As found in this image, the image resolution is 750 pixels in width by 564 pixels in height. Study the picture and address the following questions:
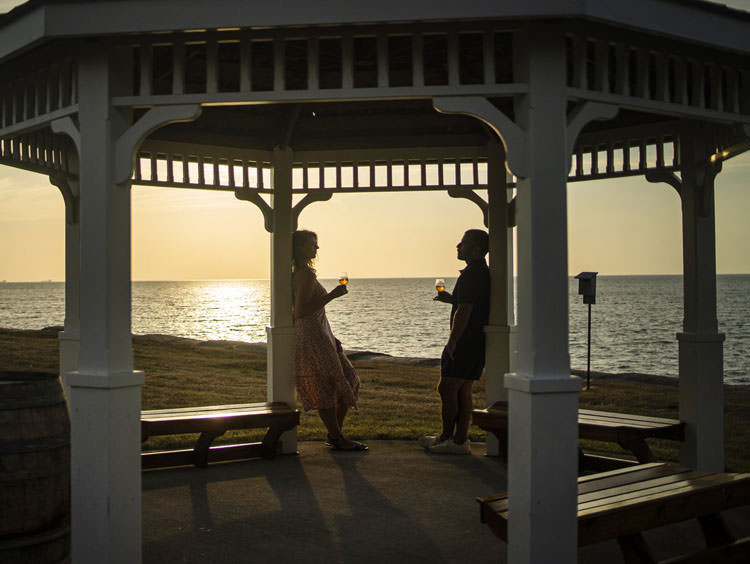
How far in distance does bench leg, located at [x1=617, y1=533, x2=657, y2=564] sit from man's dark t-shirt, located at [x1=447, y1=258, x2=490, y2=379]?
9.21ft

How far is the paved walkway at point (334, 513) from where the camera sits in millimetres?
4449

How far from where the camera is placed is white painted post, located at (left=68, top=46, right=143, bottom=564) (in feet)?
12.6

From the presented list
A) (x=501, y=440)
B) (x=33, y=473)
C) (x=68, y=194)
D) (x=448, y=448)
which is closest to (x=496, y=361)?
(x=501, y=440)

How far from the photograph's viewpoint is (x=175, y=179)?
6949mm

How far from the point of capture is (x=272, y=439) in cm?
671

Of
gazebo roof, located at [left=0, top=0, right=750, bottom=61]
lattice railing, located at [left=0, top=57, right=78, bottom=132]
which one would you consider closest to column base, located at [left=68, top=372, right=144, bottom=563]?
lattice railing, located at [left=0, top=57, right=78, bottom=132]

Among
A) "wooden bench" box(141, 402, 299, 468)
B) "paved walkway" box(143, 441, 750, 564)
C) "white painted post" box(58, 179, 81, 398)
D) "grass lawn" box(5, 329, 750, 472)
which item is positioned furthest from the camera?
"grass lawn" box(5, 329, 750, 472)

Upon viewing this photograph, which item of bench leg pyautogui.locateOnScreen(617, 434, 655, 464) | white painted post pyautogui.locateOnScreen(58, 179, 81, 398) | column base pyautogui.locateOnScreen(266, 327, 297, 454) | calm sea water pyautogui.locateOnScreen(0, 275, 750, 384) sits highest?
white painted post pyautogui.locateOnScreen(58, 179, 81, 398)

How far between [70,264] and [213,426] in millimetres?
1900

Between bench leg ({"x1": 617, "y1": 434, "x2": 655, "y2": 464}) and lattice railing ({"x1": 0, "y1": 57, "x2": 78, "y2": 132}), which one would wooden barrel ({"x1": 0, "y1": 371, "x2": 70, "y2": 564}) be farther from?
bench leg ({"x1": 617, "y1": 434, "x2": 655, "y2": 464})

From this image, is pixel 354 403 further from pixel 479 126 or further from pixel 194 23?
pixel 194 23

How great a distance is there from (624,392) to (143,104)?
45.9ft

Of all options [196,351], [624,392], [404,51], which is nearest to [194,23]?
[404,51]

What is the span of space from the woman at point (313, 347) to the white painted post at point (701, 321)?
2.90 metres
